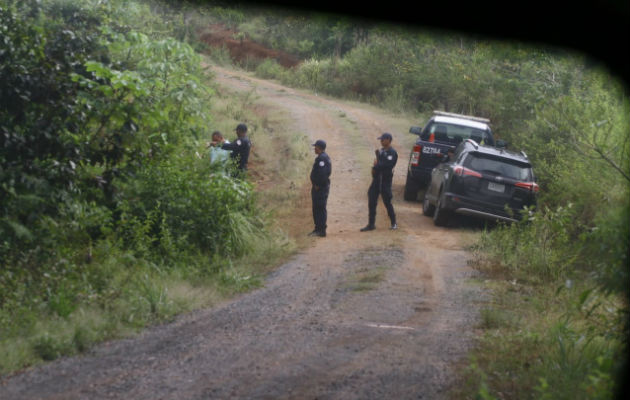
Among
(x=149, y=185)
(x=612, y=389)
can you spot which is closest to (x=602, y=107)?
(x=149, y=185)

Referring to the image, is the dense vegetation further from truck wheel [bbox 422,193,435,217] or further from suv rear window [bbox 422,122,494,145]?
suv rear window [bbox 422,122,494,145]

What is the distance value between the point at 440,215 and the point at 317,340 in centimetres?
744

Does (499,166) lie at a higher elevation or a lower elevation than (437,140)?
lower

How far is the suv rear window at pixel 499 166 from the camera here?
1386 centimetres

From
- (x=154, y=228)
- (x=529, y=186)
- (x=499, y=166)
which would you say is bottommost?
(x=154, y=228)

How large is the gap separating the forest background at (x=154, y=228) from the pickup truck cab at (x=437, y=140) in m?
3.02

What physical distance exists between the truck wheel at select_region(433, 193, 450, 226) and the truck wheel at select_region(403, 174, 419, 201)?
272 cm

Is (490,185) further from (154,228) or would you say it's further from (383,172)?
(154,228)

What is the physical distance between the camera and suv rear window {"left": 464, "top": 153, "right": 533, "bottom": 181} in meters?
13.9

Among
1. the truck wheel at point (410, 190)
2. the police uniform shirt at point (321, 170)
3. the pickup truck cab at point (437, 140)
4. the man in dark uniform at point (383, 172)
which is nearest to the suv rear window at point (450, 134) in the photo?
the pickup truck cab at point (437, 140)

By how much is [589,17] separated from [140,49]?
8.07m

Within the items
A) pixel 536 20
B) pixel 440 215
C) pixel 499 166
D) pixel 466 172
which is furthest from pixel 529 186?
pixel 536 20

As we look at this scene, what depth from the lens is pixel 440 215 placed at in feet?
47.5

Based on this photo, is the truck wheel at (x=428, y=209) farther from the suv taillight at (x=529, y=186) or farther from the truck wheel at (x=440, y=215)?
the suv taillight at (x=529, y=186)
